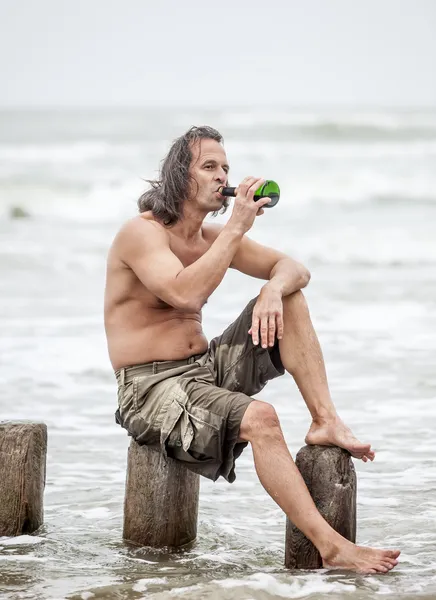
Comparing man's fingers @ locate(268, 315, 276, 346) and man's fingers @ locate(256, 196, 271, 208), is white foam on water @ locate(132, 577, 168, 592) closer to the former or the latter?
man's fingers @ locate(268, 315, 276, 346)

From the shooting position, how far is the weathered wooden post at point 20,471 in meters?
4.56

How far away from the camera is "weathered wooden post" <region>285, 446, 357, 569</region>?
4129mm

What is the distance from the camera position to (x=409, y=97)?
228 feet

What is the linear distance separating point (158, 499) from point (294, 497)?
0.70m

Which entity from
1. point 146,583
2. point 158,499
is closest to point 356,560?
point 146,583

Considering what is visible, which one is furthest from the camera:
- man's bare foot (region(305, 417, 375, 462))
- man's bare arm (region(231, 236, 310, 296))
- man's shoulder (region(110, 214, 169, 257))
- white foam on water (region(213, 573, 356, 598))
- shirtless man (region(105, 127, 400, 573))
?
man's bare arm (region(231, 236, 310, 296))

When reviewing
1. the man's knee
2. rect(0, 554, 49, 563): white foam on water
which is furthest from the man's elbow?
rect(0, 554, 49, 563): white foam on water

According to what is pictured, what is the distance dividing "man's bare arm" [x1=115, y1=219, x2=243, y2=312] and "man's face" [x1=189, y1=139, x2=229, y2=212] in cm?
29

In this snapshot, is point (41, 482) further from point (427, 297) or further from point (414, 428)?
point (427, 297)

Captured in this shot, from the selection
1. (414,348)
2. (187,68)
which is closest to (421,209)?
(414,348)

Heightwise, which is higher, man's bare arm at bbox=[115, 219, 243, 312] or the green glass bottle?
the green glass bottle

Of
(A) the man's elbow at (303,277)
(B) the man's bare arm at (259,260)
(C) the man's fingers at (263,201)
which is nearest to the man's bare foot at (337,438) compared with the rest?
(A) the man's elbow at (303,277)

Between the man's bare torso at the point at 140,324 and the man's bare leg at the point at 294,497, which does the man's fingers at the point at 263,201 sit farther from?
the man's bare leg at the point at 294,497

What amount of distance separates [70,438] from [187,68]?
7908cm
